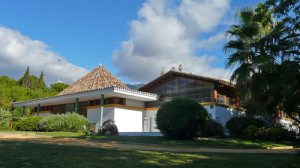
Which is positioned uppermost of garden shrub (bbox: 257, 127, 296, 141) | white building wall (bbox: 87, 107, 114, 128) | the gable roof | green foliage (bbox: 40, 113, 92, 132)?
the gable roof

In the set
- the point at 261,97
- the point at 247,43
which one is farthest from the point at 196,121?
the point at 247,43

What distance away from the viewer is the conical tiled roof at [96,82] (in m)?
34.5

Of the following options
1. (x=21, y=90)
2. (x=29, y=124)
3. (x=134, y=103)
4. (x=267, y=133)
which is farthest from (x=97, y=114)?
(x=21, y=90)

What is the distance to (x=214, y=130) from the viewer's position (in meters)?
27.9

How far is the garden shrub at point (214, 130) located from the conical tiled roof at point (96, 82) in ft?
32.0

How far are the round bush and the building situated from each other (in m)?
7.96

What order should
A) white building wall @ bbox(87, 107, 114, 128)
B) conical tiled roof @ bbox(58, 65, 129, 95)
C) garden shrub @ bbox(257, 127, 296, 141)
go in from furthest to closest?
conical tiled roof @ bbox(58, 65, 129, 95) < white building wall @ bbox(87, 107, 114, 128) < garden shrub @ bbox(257, 127, 296, 141)

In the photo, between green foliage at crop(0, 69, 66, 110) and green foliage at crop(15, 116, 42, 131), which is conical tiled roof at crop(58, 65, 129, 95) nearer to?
green foliage at crop(15, 116, 42, 131)

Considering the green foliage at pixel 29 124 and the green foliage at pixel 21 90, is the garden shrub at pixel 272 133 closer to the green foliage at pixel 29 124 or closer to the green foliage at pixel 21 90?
the green foliage at pixel 29 124

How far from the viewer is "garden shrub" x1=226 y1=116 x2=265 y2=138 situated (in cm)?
2738

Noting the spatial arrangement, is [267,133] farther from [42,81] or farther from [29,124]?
[42,81]

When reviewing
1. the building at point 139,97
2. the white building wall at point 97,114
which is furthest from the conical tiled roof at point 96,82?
the white building wall at point 97,114

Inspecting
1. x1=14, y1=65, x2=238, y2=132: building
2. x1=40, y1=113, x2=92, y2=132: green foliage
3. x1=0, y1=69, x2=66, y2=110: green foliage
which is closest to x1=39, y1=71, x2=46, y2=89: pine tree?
x1=0, y1=69, x2=66, y2=110: green foliage

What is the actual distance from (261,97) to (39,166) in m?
20.4
